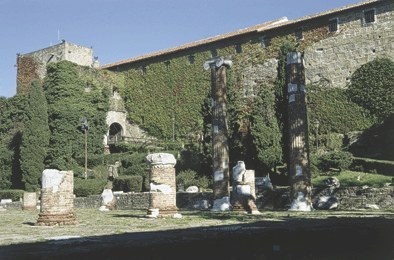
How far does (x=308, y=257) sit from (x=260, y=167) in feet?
74.0

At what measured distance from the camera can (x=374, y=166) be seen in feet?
84.9

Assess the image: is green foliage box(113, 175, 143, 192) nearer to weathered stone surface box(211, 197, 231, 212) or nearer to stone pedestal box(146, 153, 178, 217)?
weathered stone surface box(211, 197, 231, 212)

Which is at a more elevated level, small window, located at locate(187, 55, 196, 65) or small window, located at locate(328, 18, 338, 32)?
small window, located at locate(328, 18, 338, 32)

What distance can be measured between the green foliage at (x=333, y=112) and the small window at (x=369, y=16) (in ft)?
16.0

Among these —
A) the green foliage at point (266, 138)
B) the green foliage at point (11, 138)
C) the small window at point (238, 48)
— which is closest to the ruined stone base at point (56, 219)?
the green foliage at point (266, 138)

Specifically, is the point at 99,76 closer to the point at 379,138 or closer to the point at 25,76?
the point at 25,76

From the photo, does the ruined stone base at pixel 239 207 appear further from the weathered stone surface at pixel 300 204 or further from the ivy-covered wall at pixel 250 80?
the ivy-covered wall at pixel 250 80

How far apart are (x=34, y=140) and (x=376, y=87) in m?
24.0

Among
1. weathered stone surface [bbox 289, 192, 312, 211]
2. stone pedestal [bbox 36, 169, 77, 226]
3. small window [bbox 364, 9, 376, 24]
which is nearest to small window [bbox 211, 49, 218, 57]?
small window [bbox 364, 9, 376, 24]

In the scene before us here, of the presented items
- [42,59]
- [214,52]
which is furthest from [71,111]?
[214,52]

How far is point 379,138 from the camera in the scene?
1209 inches

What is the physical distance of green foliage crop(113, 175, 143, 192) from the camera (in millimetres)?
28484

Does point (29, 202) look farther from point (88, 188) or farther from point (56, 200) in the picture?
point (56, 200)

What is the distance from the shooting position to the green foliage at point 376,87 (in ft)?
105
